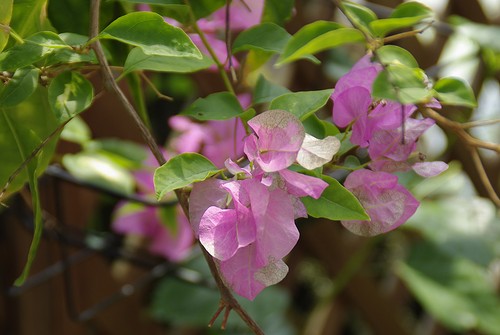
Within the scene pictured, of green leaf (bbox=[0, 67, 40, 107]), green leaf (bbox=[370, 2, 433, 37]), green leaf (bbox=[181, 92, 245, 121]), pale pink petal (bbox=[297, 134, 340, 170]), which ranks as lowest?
green leaf (bbox=[181, 92, 245, 121])

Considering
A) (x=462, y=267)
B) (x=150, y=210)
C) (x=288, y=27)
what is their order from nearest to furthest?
(x=150, y=210), (x=288, y=27), (x=462, y=267)

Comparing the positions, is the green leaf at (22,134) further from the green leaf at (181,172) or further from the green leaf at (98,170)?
the green leaf at (98,170)

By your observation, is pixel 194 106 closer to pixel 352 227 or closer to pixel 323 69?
pixel 352 227

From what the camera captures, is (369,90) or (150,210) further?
(150,210)

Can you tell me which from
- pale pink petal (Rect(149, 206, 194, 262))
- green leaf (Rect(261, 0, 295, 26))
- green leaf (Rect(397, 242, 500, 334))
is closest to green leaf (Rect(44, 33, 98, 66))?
green leaf (Rect(261, 0, 295, 26))

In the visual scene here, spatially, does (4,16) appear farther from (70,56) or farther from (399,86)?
(399,86)

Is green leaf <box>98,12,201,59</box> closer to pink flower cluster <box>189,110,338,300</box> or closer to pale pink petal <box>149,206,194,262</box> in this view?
pink flower cluster <box>189,110,338,300</box>

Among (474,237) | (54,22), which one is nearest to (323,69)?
(474,237)
